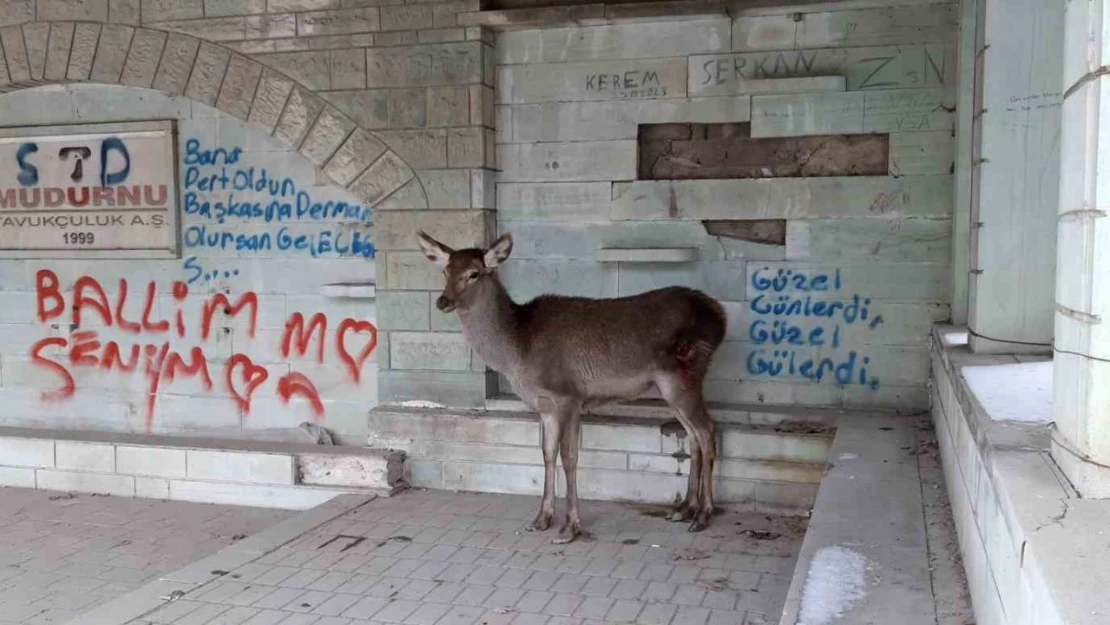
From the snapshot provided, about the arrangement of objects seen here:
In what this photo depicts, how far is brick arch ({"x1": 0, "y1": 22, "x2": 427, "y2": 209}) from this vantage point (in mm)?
7293

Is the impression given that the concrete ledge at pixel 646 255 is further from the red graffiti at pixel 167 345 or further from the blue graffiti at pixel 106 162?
the blue graffiti at pixel 106 162

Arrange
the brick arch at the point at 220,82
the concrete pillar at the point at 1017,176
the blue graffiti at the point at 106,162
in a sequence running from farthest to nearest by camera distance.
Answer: the blue graffiti at the point at 106,162
the brick arch at the point at 220,82
the concrete pillar at the point at 1017,176

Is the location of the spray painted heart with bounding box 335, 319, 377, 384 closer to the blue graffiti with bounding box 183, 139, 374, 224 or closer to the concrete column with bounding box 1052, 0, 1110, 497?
the blue graffiti with bounding box 183, 139, 374, 224

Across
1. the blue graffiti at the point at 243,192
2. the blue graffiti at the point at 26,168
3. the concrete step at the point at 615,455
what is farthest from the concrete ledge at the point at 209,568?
the blue graffiti at the point at 26,168

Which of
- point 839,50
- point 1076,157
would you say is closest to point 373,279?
point 839,50

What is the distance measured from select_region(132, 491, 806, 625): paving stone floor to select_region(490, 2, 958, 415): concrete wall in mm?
1320

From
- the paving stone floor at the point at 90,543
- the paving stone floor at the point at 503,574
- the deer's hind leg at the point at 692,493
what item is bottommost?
the paving stone floor at the point at 90,543

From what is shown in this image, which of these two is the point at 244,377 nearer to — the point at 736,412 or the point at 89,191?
the point at 89,191

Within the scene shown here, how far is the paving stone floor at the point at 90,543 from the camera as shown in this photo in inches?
225

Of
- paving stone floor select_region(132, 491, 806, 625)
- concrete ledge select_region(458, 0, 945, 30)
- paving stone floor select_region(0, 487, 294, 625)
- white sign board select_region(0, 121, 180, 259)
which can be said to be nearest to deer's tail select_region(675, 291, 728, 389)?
paving stone floor select_region(132, 491, 806, 625)

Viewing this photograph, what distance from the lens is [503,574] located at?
5.34 metres

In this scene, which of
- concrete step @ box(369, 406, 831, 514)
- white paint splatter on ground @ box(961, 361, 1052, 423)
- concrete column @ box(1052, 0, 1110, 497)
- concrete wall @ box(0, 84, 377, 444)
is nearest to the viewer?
concrete column @ box(1052, 0, 1110, 497)

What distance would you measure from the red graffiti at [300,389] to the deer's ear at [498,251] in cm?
271

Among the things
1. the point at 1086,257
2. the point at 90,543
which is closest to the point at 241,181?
the point at 90,543
